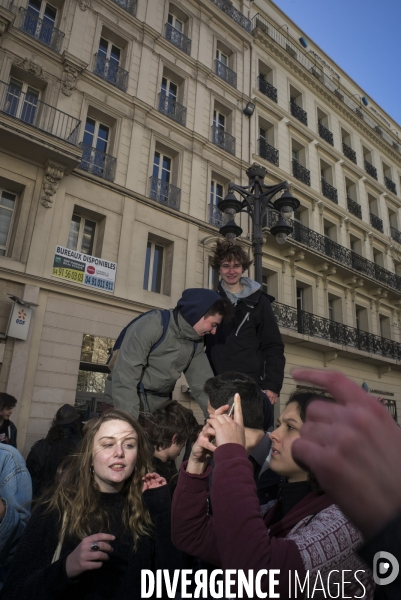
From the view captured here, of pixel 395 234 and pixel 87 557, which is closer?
pixel 87 557

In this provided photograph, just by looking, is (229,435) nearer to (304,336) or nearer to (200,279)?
(200,279)

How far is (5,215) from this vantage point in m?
9.64

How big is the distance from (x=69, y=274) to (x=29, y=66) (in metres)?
5.82

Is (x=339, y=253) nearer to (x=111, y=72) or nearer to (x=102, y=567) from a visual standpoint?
(x=111, y=72)

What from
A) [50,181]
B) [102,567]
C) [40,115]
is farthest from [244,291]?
[40,115]

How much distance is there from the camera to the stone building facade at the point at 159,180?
373 inches

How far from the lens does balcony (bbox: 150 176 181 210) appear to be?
12195 millimetres

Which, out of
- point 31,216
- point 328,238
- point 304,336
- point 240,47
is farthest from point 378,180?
point 31,216

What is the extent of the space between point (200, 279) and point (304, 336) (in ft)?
14.7

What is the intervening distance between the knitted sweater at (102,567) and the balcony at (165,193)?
11.1m

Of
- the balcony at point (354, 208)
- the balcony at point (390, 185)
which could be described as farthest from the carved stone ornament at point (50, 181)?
the balcony at point (390, 185)

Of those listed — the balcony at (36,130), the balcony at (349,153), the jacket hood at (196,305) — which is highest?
the balcony at (349,153)

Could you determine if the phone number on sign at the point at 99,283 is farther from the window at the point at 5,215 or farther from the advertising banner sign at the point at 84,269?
the window at the point at 5,215

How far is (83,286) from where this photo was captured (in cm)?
990
